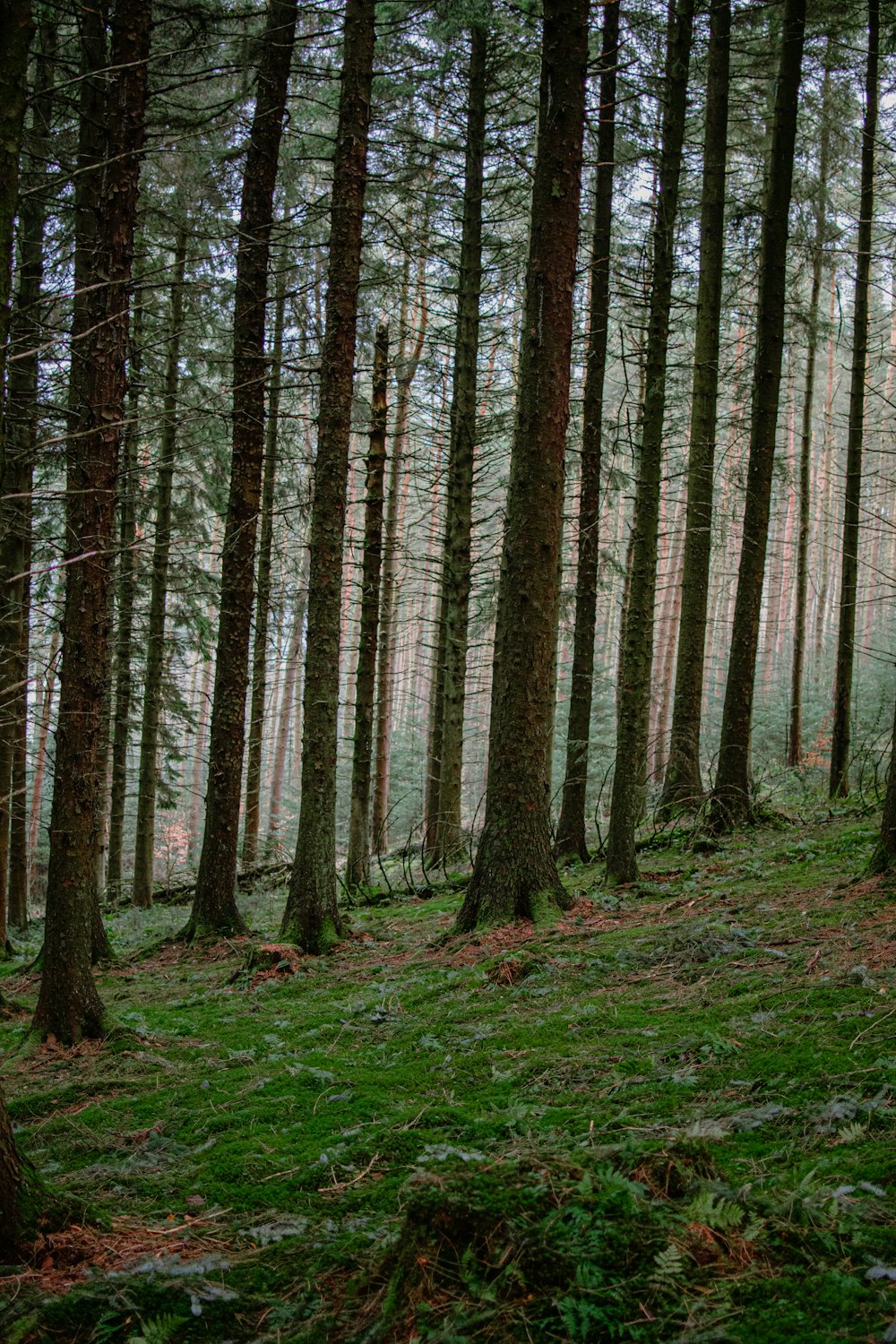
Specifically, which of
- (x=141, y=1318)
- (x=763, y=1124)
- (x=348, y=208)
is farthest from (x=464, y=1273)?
(x=348, y=208)

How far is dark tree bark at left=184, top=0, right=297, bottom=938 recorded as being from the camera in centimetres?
1006

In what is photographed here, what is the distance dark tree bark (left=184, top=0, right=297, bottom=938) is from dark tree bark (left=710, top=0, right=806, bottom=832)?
623 cm

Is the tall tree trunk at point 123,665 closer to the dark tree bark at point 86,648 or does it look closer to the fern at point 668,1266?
the dark tree bark at point 86,648

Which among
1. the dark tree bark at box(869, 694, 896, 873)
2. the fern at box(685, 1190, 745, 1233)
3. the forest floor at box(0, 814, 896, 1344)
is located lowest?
the forest floor at box(0, 814, 896, 1344)

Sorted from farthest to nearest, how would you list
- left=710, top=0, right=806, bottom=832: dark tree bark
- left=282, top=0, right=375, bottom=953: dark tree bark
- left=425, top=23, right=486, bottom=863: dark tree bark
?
left=425, top=23, right=486, bottom=863: dark tree bark < left=710, top=0, right=806, bottom=832: dark tree bark < left=282, top=0, right=375, bottom=953: dark tree bark

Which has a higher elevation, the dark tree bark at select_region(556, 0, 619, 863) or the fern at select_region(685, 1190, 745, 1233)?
the dark tree bark at select_region(556, 0, 619, 863)

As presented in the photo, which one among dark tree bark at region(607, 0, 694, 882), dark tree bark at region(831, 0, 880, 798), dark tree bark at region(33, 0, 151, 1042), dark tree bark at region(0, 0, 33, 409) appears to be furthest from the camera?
dark tree bark at region(831, 0, 880, 798)

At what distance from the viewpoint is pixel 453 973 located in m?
6.47

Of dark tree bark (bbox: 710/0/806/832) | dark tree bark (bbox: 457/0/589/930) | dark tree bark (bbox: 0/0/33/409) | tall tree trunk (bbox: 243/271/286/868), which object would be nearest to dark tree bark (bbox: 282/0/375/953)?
dark tree bark (bbox: 457/0/589/930)

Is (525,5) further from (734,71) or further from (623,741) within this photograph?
(623,741)

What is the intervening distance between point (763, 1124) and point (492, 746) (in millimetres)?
4703

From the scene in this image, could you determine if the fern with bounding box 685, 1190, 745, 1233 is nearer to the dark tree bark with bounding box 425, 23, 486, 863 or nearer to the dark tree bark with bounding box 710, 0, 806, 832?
the dark tree bark with bounding box 710, 0, 806, 832

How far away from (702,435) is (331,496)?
20.3 feet

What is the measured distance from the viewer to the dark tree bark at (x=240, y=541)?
10.1 meters
